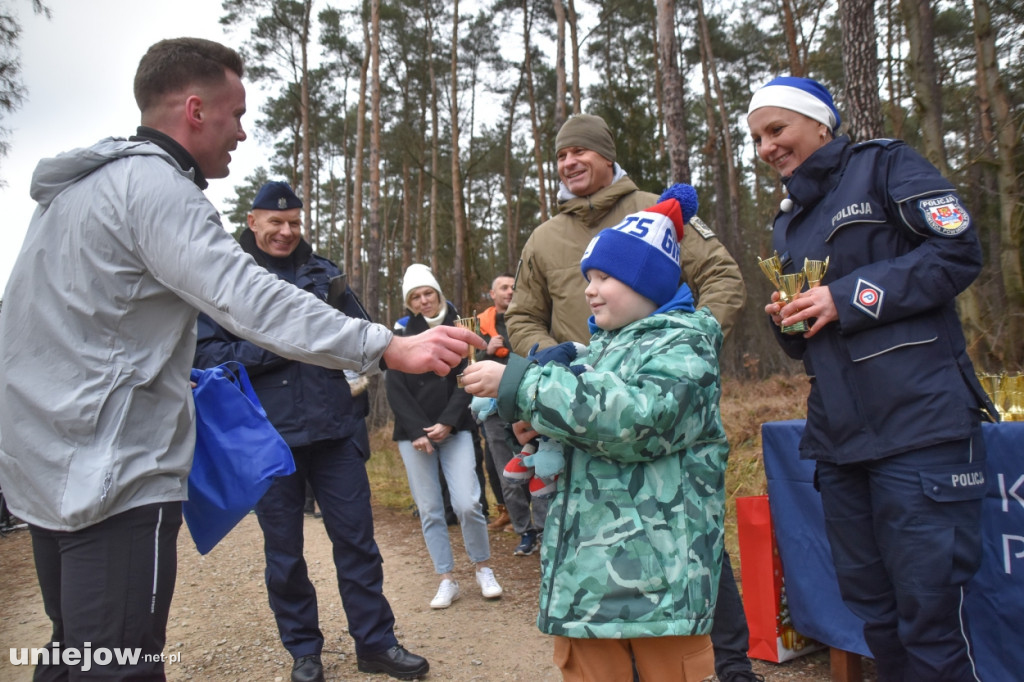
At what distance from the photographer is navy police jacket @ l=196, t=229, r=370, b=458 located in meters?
3.56

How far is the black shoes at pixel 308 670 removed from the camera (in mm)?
3605

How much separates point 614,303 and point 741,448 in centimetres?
656

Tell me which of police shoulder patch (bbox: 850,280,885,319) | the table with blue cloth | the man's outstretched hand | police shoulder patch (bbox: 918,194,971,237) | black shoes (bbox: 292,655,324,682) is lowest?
black shoes (bbox: 292,655,324,682)

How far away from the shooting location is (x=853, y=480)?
2492 mm

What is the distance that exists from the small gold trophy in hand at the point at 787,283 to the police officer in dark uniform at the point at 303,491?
2.19m

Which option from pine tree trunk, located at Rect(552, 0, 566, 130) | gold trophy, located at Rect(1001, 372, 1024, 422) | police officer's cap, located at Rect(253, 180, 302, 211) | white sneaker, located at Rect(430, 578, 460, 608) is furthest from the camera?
pine tree trunk, located at Rect(552, 0, 566, 130)

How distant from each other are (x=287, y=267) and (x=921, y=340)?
300 cm

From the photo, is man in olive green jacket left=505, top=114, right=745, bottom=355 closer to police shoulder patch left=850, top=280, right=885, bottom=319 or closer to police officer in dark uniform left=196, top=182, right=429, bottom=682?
police shoulder patch left=850, top=280, right=885, bottom=319

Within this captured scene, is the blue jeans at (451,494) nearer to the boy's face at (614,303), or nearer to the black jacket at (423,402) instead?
the black jacket at (423,402)

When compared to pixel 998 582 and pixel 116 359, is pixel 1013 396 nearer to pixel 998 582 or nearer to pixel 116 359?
pixel 998 582

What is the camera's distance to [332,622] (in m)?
4.74

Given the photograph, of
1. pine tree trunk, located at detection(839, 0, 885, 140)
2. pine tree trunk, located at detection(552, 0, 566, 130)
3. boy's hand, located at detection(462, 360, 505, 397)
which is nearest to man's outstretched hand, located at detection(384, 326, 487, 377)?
boy's hand, located at detection(462, 360, 505, 397)

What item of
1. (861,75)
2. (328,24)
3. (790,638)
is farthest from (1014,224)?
(328,24)

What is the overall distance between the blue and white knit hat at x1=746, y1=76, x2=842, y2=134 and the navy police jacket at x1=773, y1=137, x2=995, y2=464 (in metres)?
0.14
